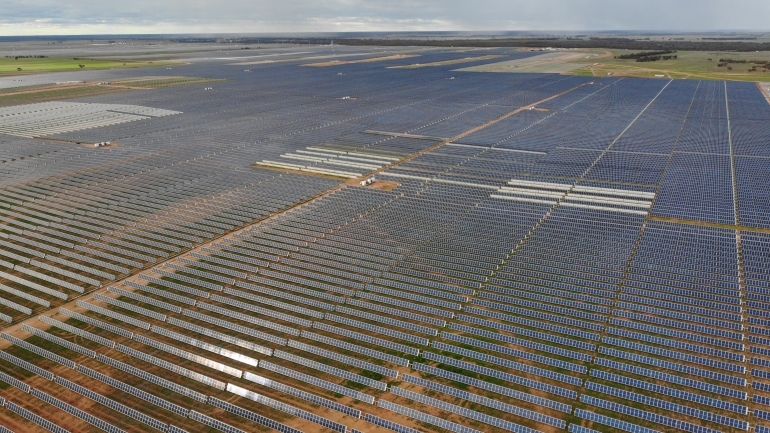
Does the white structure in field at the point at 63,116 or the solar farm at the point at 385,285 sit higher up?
the white structure in field at the point at 63,116

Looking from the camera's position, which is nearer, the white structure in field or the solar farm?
the solar farm

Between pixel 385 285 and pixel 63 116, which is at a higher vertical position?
pixel 63 116

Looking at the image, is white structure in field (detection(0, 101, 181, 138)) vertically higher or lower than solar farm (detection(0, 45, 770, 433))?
higher

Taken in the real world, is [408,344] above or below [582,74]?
below

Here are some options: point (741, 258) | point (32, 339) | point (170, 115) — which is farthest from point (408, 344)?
point (170, 115)

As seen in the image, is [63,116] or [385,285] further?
[63,116]

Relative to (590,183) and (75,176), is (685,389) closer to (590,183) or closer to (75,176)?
(590,183)

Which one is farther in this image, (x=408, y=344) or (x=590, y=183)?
(x=590, y=183)

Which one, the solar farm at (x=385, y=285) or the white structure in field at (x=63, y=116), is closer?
the solar farm at (x=385, y=285)
